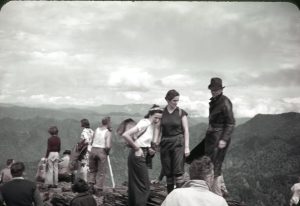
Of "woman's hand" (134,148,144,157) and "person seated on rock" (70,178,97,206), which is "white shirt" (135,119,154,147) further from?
"person seated on rock" (70,178,97,206)

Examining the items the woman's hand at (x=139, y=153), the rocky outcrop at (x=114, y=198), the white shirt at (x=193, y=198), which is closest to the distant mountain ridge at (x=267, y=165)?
the rocky outcrop at (x=114, y=198)

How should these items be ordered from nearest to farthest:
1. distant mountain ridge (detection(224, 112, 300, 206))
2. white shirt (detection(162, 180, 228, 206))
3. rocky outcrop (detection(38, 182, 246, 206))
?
white shirt (detection(162, 180, 228, 206)), rocky outcrop (detection(38, 182, 246, 206)), distant mountain ridge (detection(224, 112, 300, 206))

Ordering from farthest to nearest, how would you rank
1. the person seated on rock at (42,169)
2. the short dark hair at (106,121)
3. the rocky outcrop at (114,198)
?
the person seated on rock at (42,169), the short dark hair at (106,121), the rocky outcrop at (114,198)

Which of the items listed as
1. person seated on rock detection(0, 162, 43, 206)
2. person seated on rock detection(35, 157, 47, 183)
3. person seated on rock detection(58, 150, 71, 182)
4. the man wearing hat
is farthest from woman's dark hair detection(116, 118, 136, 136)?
person seated on rock detection(58, 150, 71, 182)

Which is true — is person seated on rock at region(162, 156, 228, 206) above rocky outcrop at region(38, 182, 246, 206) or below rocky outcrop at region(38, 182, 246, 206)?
above

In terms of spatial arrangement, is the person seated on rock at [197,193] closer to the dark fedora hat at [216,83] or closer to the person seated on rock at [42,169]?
the dark fedora hat at [216,83]

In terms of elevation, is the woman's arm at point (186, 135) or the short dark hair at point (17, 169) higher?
the woman's arm at point (186, 135)

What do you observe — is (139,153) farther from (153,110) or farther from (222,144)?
(222,144)

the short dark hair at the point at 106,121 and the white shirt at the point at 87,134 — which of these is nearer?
the short dark hair at the point at 106,121

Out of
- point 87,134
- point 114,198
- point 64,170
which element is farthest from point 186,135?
point 64,170
